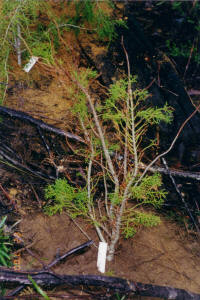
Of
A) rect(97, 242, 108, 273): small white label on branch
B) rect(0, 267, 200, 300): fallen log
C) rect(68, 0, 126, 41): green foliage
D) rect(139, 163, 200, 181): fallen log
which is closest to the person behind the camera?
rect(0, 267, 200, 300): fallen log

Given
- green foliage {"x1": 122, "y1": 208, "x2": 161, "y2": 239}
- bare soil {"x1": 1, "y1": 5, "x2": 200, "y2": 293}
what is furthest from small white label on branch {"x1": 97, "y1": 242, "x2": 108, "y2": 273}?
green foliage {"x1": 122, "y1": 208, "x2": 161, "y2": 239}

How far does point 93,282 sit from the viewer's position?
1.96 metres

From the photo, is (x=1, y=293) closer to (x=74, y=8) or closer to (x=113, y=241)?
(x=113, y=241)

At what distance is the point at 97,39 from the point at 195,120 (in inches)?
84.5

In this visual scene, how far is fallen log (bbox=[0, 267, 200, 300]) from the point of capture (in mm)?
1825

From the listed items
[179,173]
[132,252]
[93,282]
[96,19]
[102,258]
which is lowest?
[132,252]

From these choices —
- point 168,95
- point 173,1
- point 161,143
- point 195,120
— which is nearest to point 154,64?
point 168,95

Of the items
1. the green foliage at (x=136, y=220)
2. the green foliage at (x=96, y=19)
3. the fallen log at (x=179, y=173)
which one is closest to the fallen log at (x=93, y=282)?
the green foliage at (x=136, y=220)

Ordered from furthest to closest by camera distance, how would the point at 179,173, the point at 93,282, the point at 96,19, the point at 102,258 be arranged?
the point at 96,19 < the point at 179,173 < the point at 102,258 < the point at 93,282

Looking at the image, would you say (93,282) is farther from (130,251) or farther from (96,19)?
(96,19)

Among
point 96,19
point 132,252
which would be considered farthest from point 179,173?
point 96,19

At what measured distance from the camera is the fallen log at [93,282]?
1825mm

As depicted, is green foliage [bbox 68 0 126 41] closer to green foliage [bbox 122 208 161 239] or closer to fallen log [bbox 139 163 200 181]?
fallen log [bbox 139 163 200 181]

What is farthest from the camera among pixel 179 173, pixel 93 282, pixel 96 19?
pixel 96 19
